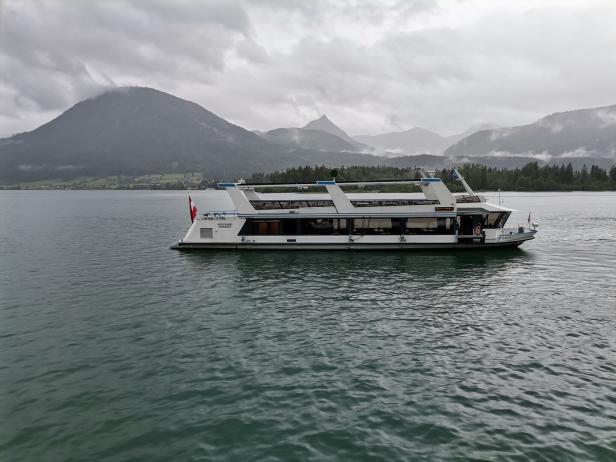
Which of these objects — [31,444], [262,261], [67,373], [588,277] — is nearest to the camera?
[31,444]

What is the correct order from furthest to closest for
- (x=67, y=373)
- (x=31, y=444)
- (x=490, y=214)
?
(x=490, y=214) → (x=67, y=373) → (x=31, y=444)

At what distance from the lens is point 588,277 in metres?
31.5

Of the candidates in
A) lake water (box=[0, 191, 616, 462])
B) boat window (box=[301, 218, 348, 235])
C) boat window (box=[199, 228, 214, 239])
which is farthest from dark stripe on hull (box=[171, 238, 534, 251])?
lake water (box=[0, 191, 616, 462])

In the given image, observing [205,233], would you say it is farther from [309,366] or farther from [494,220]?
[494,220]

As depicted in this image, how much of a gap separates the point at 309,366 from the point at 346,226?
2748cm

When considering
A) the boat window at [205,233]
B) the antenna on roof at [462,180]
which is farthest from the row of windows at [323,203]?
the boat window at [205,233]

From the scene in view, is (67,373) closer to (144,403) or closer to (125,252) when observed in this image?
(144,403)

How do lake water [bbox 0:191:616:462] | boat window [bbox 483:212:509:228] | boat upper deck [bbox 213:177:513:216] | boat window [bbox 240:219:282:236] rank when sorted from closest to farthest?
lake water [bbox 0:191:616:462]
boat upper deck [bbox 213:177:513:216]
boat window [bbox 483:212:509:228]
boat window [bbox 240:219:282:236]

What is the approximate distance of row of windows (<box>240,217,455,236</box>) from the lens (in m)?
42.0

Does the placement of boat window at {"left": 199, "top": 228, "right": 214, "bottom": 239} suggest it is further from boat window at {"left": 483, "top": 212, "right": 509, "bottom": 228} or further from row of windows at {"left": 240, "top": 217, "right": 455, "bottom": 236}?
boat window at {"left": 483, "top": 212, "right": 509, "bottom": 228}

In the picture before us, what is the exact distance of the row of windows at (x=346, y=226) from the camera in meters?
42.0

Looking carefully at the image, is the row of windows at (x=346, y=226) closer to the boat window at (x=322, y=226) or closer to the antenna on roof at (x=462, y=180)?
the boat window at (x=322, y=226)

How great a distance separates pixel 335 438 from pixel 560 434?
22.1ft

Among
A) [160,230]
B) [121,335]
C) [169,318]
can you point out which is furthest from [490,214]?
[160,230]
